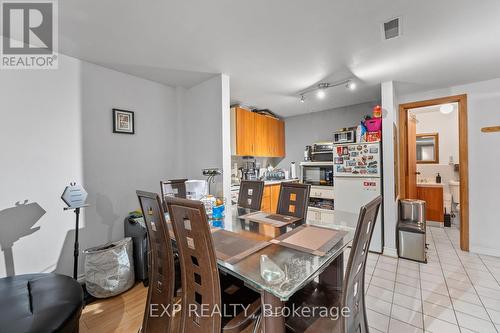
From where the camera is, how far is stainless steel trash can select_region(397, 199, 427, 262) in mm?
2834

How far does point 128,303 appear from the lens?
2.05 meters

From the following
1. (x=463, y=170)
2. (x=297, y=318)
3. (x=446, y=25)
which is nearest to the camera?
(x=297, y=318)

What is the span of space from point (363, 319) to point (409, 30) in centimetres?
226

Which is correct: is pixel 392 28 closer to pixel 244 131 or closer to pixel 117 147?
pixel 244 131

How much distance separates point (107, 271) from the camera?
6.86ft

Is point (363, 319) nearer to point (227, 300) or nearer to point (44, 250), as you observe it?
point (227, 300)

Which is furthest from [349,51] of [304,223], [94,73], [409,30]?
[94,73]

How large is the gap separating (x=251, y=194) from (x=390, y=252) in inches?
86.7

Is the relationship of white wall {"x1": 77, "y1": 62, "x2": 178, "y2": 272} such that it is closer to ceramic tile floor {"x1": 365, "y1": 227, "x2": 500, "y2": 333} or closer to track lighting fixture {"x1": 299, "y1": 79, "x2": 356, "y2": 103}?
track lighting fixture {"x1": 299, "y1": 79, "x2": 356, "y2": 103}

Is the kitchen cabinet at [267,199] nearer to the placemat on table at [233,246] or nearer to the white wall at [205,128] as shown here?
the white wall at [205,128]

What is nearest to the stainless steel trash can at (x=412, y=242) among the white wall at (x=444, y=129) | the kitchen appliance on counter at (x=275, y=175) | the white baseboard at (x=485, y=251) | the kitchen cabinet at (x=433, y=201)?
the white baseboard at (x=485, y=251)

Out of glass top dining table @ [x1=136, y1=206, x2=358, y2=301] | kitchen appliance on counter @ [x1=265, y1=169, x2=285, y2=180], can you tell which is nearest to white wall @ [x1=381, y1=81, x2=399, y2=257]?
glass top dining table @ [x1=136, y1=206, x2=358, y2=301]

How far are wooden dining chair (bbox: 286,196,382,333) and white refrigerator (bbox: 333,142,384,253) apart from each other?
6.89ft

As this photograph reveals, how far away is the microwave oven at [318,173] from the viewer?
4.09 metres
